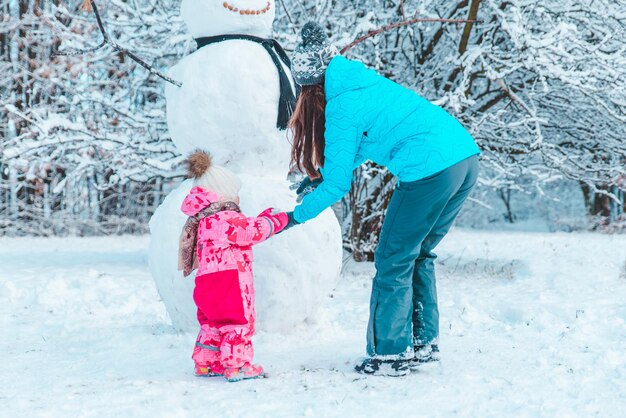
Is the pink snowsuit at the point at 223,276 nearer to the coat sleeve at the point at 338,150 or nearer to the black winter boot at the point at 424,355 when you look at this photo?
the coat sleeve at the point at 338,150

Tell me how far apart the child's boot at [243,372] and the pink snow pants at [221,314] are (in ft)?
0.12

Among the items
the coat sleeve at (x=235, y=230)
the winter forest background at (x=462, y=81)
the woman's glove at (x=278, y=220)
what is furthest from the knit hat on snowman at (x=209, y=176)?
the winter forest background at (x=462, y=81)

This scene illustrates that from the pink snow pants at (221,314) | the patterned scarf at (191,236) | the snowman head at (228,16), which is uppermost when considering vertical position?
the snowman head at (228,16)

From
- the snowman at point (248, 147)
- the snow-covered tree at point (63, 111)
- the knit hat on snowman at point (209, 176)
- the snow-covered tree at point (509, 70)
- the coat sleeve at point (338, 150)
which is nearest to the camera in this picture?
the coat sleeve at point (338, 150)

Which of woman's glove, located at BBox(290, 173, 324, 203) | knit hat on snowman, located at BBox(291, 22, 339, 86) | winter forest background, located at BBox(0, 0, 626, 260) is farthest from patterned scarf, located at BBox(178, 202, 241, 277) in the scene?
winter forest background, located at BBox(0, 0, 626, 260)

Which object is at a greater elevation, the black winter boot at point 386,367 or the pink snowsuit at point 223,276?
the pink snowsuit at point 223,276

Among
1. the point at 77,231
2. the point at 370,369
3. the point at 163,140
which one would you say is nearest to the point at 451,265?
the point at 163,140

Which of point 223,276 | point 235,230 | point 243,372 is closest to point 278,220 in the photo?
point 235,230

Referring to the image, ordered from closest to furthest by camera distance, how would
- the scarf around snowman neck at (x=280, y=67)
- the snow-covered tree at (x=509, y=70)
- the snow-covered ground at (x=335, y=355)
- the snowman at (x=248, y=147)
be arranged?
the snow-covered ground at (x=335, y=355) < the snowman at (x=248, y=147) < the scarf around snowman neck at (x=280, y=67) < the snow-covered tree at (x=509, y=70)

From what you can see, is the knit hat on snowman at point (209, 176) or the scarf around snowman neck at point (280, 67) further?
the scarf around snowman neck at point (280, 67)

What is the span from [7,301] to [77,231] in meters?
6.58

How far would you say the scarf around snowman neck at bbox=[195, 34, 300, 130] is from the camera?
12.1 ft

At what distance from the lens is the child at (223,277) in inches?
113

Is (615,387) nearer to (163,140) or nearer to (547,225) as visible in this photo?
(163,140)
